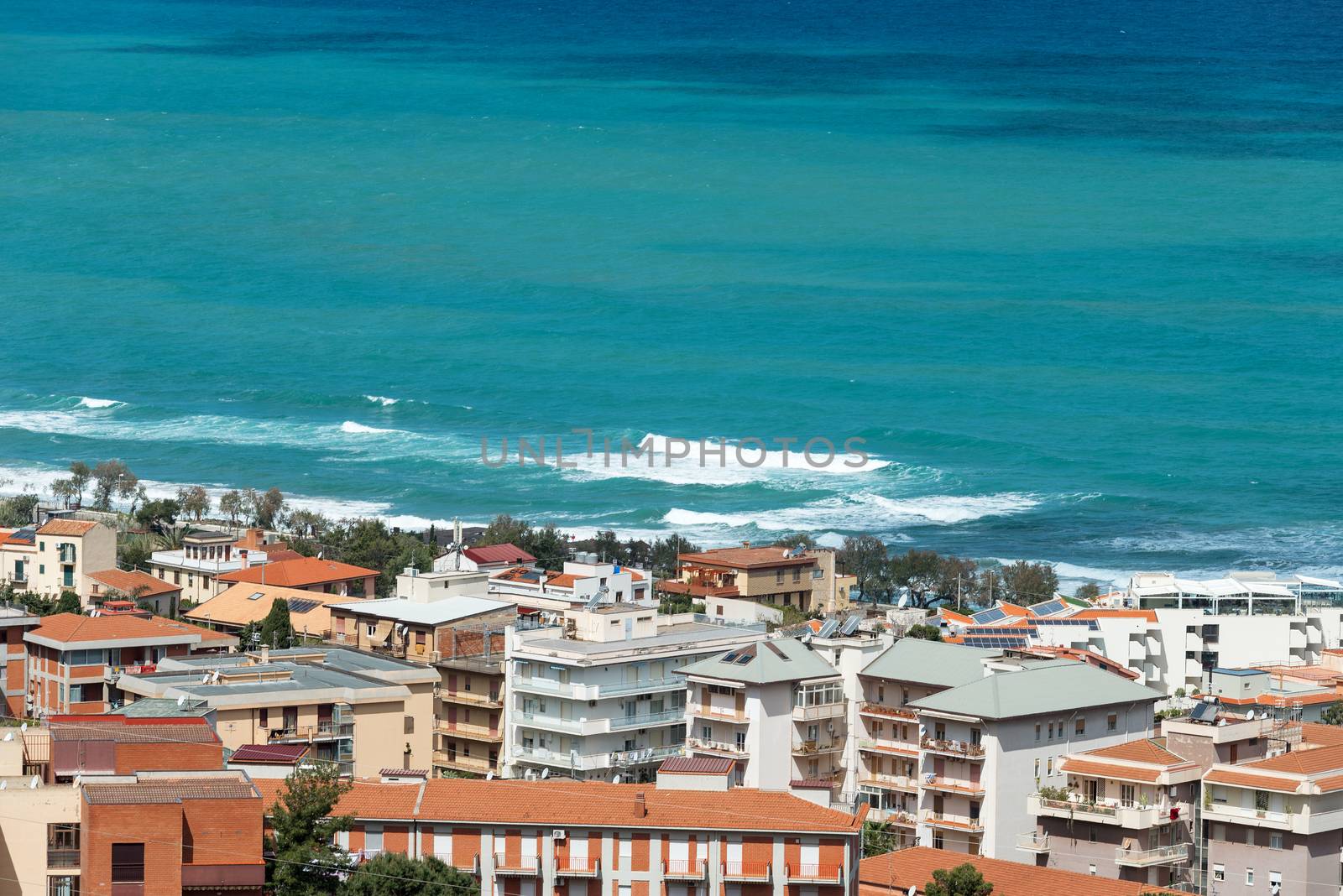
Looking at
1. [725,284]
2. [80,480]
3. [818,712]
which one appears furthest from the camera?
[725,284]

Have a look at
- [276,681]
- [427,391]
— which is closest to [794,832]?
[276,681]

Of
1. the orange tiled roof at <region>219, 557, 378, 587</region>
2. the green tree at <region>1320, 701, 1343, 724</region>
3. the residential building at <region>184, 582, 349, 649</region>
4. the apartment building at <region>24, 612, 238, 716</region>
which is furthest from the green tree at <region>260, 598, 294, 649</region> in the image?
the green tree at <region>1320, 701, 1343, 724</region>

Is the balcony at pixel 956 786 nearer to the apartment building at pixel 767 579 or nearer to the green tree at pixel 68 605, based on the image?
the apartment building at pixel 767 579

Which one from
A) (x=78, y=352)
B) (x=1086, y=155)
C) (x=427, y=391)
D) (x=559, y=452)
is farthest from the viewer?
(x=1086, y=155)

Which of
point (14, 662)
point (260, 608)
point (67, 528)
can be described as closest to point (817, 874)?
point (14, 662)

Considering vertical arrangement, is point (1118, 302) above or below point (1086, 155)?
below

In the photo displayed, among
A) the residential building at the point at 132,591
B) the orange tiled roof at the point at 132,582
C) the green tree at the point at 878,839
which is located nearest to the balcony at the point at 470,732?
the green tree at the point at 878,839

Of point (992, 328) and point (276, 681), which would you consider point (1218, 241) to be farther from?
point (276, 681)

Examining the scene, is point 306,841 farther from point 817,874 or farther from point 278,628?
point 278,628
